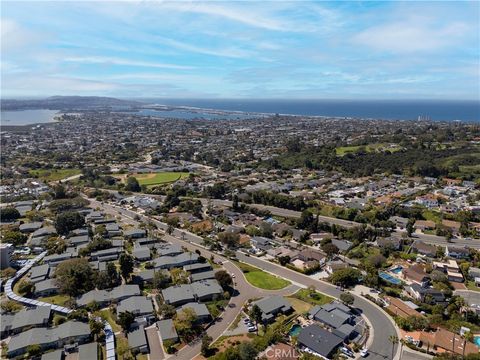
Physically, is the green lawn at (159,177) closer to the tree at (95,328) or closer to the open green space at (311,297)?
the tree at (95,328)

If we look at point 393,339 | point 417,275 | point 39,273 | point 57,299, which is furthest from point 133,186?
point 393,339

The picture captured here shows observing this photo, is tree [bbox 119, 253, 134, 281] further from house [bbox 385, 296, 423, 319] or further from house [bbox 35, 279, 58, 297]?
house [bbox 385, 296, 423, 319]

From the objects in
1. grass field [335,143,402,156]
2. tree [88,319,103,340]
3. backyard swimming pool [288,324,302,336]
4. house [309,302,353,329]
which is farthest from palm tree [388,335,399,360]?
grass field [335,143,402,156]

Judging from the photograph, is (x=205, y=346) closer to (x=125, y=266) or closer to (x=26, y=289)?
(x=125, y=266)

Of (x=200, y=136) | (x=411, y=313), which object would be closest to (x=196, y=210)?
(x=411, y=313)

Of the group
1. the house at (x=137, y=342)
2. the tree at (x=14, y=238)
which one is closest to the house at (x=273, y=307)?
the house at (x=137, y=342)

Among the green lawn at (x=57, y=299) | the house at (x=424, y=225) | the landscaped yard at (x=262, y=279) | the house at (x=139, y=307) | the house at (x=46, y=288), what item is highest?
the house at (x=424, y=225)

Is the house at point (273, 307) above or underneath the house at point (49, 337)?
above
